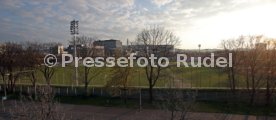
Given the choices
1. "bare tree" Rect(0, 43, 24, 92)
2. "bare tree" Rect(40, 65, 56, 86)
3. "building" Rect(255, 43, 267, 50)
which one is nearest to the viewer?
"building" Rect(255, 43, 267, 50)

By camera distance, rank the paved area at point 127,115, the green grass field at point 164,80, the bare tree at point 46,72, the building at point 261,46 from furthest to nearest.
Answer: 1. the bare tree at point 46,72
2. the green grass field at point 164,80
3. the building at point 261,46
4. the paved area at point 127,115

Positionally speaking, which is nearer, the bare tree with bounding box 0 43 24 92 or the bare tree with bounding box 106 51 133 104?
the bare tree with bounding box 106 51 133 104

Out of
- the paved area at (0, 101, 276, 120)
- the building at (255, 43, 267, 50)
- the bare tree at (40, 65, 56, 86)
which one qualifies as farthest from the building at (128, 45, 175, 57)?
the bare tree at (40, 65, 56, 86)

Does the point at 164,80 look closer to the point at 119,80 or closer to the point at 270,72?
the point at 119,80

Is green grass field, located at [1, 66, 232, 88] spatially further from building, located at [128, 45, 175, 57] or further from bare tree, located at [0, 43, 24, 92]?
bare tree, located at [0, 43, 24, 92]

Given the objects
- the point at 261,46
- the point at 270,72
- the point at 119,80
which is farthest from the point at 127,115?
the point at 261,46

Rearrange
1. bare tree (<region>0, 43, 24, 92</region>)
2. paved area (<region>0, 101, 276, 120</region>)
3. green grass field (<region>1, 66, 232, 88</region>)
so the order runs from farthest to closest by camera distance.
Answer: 1. bare tree (<region>0, 43, 24, 92</region>)
2. green grass field (<region>1, 66, 232, 88</region>)
3. paved area (<region>0, 101, 276, 120</region>)

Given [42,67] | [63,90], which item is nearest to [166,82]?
[63,90]

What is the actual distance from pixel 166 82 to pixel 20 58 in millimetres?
21144

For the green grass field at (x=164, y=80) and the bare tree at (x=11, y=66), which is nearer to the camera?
the green grass field at (x=164, y=80)

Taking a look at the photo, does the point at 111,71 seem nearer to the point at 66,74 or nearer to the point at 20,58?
the point at 20,58

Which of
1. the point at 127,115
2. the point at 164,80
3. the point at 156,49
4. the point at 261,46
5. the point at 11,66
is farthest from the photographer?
the point at 164,80

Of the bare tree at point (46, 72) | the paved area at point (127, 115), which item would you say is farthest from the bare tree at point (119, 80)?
the bare tree at point (46, 72)

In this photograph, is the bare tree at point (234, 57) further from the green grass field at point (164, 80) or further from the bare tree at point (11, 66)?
the bare tree at point (11, 66)
